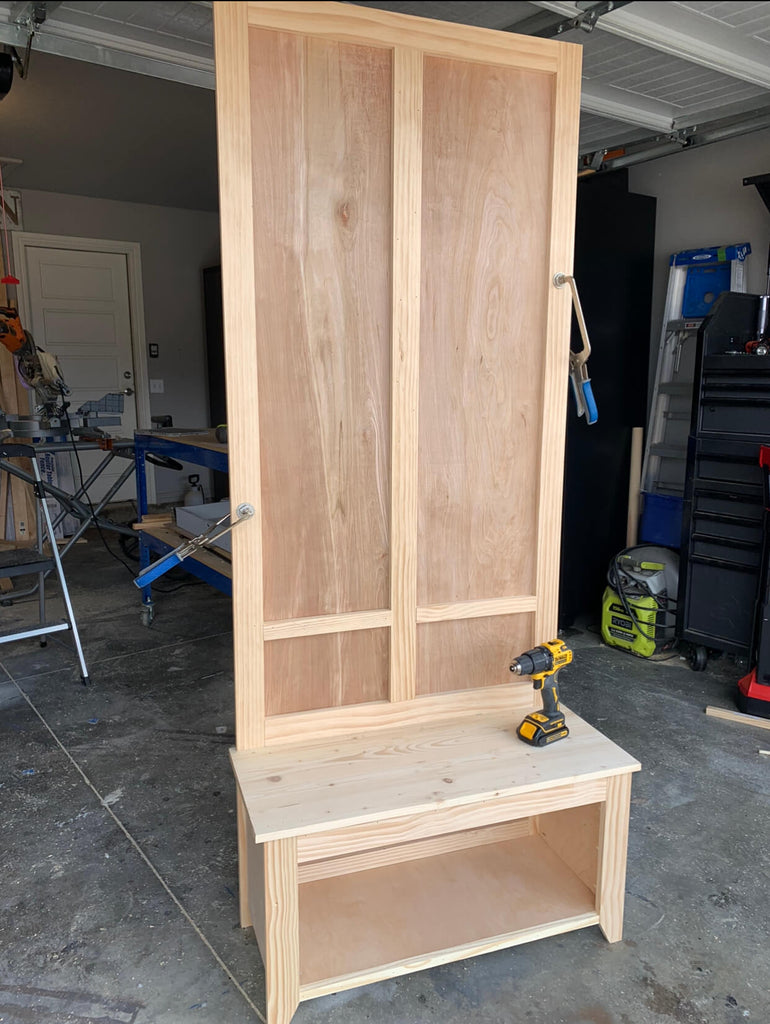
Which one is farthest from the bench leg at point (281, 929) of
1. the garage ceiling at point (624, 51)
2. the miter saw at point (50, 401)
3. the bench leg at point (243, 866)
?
the miter saw at point (50, 401)

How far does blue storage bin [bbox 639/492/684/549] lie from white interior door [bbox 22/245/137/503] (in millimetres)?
4386

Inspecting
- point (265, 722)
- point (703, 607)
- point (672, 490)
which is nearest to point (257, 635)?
point (265, 722)

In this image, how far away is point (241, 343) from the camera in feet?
4.70

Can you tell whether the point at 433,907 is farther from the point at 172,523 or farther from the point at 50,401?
the point at 50,401

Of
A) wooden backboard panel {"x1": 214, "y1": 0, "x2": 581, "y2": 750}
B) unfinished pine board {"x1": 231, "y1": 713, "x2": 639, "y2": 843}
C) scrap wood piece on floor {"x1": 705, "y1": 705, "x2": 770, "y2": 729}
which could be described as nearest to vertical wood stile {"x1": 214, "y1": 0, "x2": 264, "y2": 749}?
wooden backboard panel {"x1": 214, "y1": 0, "x2": 581, "y2": 750}

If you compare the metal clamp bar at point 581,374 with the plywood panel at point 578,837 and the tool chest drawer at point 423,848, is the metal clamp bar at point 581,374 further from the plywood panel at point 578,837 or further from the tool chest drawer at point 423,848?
the plywood panel at point 578,837

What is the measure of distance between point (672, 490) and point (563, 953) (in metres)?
2.69

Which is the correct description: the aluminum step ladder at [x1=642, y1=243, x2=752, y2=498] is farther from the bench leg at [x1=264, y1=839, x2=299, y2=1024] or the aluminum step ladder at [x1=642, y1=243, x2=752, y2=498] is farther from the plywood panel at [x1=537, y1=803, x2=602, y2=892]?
the bench leg at [x1=264, y1=839, x2=299, y2=1024]

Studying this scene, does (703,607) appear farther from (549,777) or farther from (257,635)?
(257,635)

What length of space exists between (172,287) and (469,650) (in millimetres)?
5746

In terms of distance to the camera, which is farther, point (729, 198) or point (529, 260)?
point (729, 198)

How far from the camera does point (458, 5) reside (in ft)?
2.52

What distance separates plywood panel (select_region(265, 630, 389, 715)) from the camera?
1.62 meters

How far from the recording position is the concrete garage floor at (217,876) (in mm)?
1526
